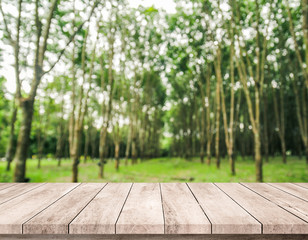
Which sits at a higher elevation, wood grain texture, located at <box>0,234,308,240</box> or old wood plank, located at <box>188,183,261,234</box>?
old wood plank, located at <box>188,183,261,234</box>

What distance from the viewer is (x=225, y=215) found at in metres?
1.65

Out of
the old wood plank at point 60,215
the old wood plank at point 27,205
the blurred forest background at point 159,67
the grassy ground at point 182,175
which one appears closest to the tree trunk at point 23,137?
the blurred forest background at point 159,67

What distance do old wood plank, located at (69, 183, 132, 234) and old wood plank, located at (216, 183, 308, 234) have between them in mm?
980

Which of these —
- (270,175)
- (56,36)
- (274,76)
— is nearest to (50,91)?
(56,36)

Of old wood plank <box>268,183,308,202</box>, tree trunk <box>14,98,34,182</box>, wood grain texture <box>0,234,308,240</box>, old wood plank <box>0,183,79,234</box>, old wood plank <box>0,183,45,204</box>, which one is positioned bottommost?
wood grain texture <box>0,234,308,240</box>

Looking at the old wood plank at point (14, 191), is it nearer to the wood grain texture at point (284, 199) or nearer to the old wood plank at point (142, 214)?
the old wood plank at point (142, 214)

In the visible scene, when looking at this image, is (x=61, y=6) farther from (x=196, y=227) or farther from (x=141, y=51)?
(x=141, y=51)

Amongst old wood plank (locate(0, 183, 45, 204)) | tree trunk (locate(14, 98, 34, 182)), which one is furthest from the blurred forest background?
old wood plank (locate(0, 183, 45, 204))

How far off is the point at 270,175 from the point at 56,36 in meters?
10.8

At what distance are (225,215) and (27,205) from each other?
154 cm

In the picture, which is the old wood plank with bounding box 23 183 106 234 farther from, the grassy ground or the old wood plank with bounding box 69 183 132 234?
the grassy ground

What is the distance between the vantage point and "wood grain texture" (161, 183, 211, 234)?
4.90 feet

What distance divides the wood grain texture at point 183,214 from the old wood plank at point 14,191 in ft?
4.55

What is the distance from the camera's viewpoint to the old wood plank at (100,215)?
150cm
